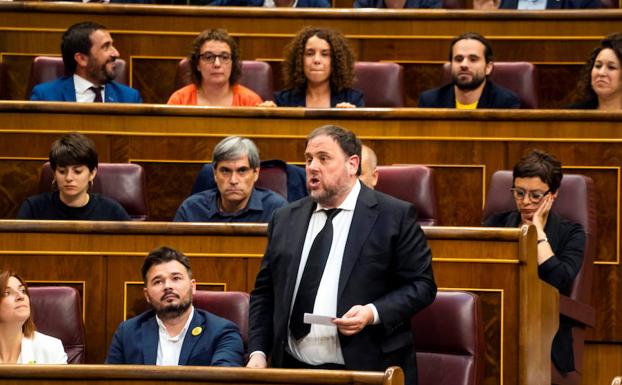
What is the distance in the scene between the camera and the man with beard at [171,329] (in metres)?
1.81

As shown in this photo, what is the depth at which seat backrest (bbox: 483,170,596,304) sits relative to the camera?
6.77 ft

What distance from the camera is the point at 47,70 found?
279cm

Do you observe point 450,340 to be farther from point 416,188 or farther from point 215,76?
point 215,76

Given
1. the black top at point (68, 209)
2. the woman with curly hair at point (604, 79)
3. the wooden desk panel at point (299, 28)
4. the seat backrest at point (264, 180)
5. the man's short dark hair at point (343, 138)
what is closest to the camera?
the man's short dark hair at point (343, 138)

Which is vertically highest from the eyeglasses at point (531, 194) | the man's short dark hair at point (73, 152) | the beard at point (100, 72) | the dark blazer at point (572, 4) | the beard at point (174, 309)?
the dark blazer at point (572, 4)

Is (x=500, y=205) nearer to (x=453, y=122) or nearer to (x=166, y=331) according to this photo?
(x=453, y=122)

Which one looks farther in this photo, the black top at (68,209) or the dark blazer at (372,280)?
the black top at (68,209)

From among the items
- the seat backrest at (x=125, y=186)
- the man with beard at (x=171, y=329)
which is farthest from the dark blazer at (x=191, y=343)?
the seat backrest at (x=125, y=186)

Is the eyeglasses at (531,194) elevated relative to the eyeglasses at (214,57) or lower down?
lower down

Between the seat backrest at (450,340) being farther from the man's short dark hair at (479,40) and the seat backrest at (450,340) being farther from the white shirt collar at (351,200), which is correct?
the man's short dark hair at (479,40)

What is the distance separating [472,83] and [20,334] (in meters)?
1.11

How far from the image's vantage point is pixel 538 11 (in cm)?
286

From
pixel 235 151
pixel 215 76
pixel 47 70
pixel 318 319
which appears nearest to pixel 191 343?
pixel 318 319

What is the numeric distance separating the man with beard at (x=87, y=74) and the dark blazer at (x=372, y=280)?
109 cm
